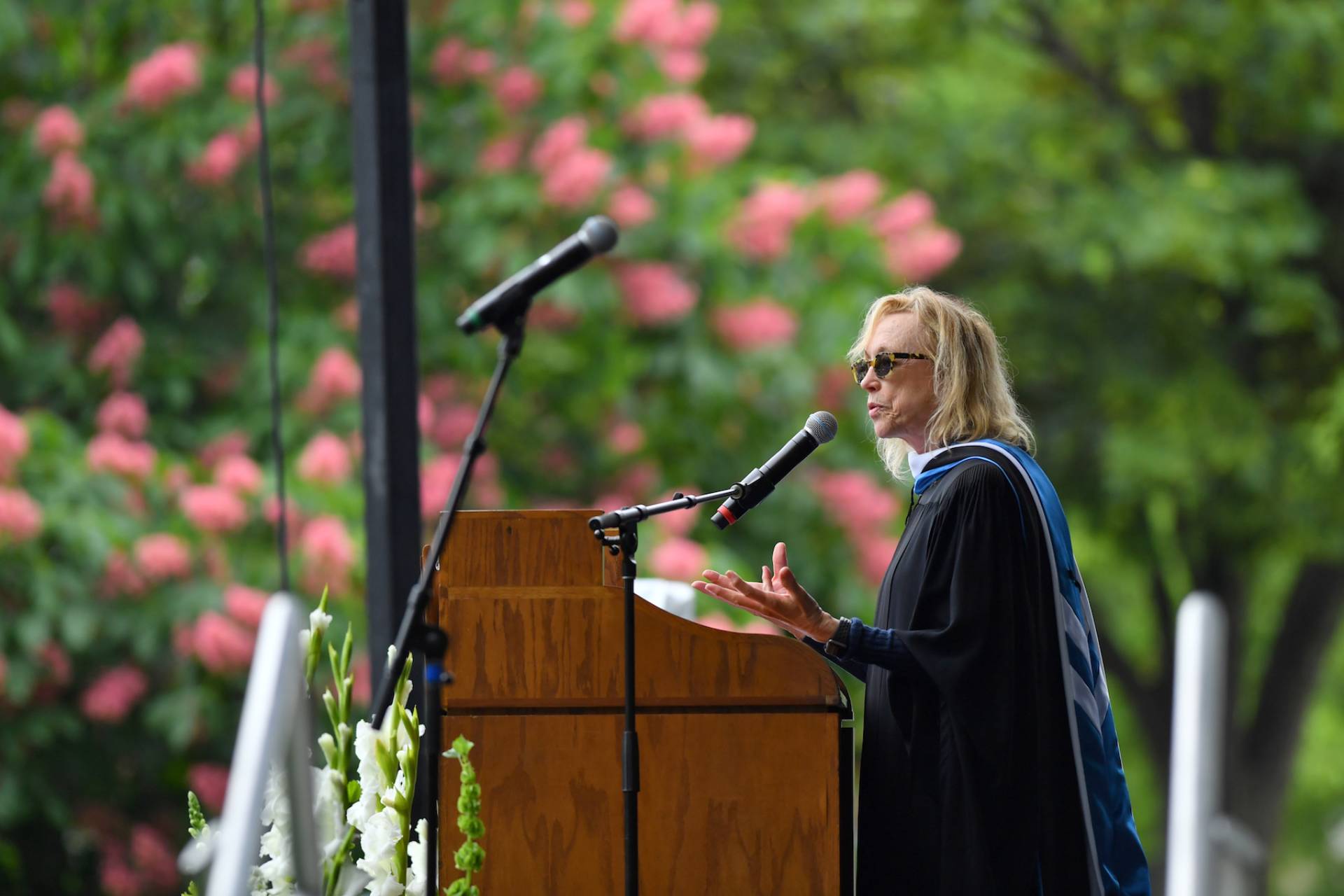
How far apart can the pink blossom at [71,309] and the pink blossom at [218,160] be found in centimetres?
55

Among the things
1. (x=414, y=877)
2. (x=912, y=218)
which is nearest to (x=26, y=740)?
(x=414, y=877)

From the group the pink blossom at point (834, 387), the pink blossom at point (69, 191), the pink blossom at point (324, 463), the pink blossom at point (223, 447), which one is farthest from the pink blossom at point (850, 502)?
the pink blossom at point (69, 191)

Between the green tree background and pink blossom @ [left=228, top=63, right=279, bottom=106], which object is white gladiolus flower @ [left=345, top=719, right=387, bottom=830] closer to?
the green tree background

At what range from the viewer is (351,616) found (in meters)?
5.14

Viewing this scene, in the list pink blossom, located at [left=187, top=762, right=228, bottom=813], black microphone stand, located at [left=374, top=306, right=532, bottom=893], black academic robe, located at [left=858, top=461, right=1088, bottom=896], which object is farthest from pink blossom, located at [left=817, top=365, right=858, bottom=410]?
black microphone stand, located at [left=374, top=306, right=532, bottom=893]

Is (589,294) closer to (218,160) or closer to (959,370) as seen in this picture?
(218,160)

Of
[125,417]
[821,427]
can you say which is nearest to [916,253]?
[125,417]

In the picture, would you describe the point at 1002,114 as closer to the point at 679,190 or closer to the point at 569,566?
the point at 679,190

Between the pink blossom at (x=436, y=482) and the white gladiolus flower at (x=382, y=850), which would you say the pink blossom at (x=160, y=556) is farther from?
the white gladiolus flower at (x=382, y=850)

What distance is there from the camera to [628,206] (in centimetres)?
584

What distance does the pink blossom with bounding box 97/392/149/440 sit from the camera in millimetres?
5316

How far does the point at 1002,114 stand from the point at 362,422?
19.4 ft

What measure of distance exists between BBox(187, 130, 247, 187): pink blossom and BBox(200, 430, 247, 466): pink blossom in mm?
894

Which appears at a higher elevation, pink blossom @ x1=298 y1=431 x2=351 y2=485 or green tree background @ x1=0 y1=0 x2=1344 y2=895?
green tree background @ x1=0 y1=0 x2=1344 y2=895
